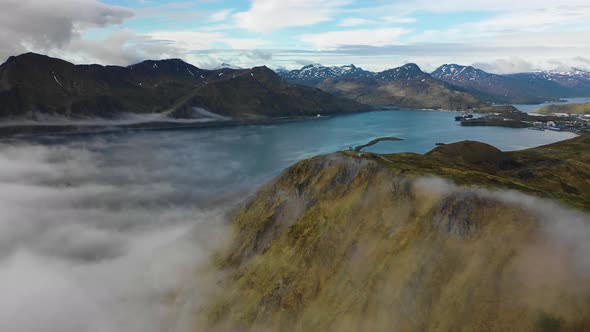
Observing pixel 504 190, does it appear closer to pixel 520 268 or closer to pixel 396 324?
pixel 520 268

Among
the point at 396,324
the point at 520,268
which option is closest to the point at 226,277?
the point at 396,324

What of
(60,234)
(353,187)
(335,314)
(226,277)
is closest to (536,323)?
(335,314)

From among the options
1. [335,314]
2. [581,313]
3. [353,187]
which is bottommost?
[335,314]

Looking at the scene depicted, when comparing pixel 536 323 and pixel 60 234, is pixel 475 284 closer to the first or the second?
pixel 536 323

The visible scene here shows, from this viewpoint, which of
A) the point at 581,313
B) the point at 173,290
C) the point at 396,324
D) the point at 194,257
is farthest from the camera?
the point at 194,257

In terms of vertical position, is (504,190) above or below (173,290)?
above

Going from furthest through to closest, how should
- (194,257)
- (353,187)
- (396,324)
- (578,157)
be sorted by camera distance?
(578,157) < (194,257) < (353,187) < (396,324)

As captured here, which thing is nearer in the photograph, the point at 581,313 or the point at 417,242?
the point at 581,313
